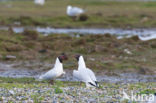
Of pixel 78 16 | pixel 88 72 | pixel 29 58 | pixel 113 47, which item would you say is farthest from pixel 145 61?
pixel 78 16

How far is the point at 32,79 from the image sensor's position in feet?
47.2

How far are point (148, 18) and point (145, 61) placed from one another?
58.5 ft

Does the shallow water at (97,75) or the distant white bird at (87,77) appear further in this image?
the shallow water at (97,75)

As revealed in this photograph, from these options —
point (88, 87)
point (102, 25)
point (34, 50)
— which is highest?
point (102, 25)

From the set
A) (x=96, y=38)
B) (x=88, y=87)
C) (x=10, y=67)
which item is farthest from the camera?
(x=96, y=38)

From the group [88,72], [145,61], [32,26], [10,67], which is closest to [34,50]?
[10,67]

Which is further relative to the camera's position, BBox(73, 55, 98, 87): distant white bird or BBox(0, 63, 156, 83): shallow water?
BBox(0, 63, 156, 83): shallow water

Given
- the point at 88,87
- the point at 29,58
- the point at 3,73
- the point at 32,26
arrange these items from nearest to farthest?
the point at 88,87
the point at 3,73
the point at 29,58
the point at 32,26

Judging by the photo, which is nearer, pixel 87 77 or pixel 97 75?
pixel 87 77

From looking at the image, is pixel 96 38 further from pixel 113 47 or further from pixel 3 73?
pixel 3 73

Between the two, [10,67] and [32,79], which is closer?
[32,79]

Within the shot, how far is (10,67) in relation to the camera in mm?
17453

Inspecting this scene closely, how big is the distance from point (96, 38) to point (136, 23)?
11.1m

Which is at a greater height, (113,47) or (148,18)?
(148,18)
